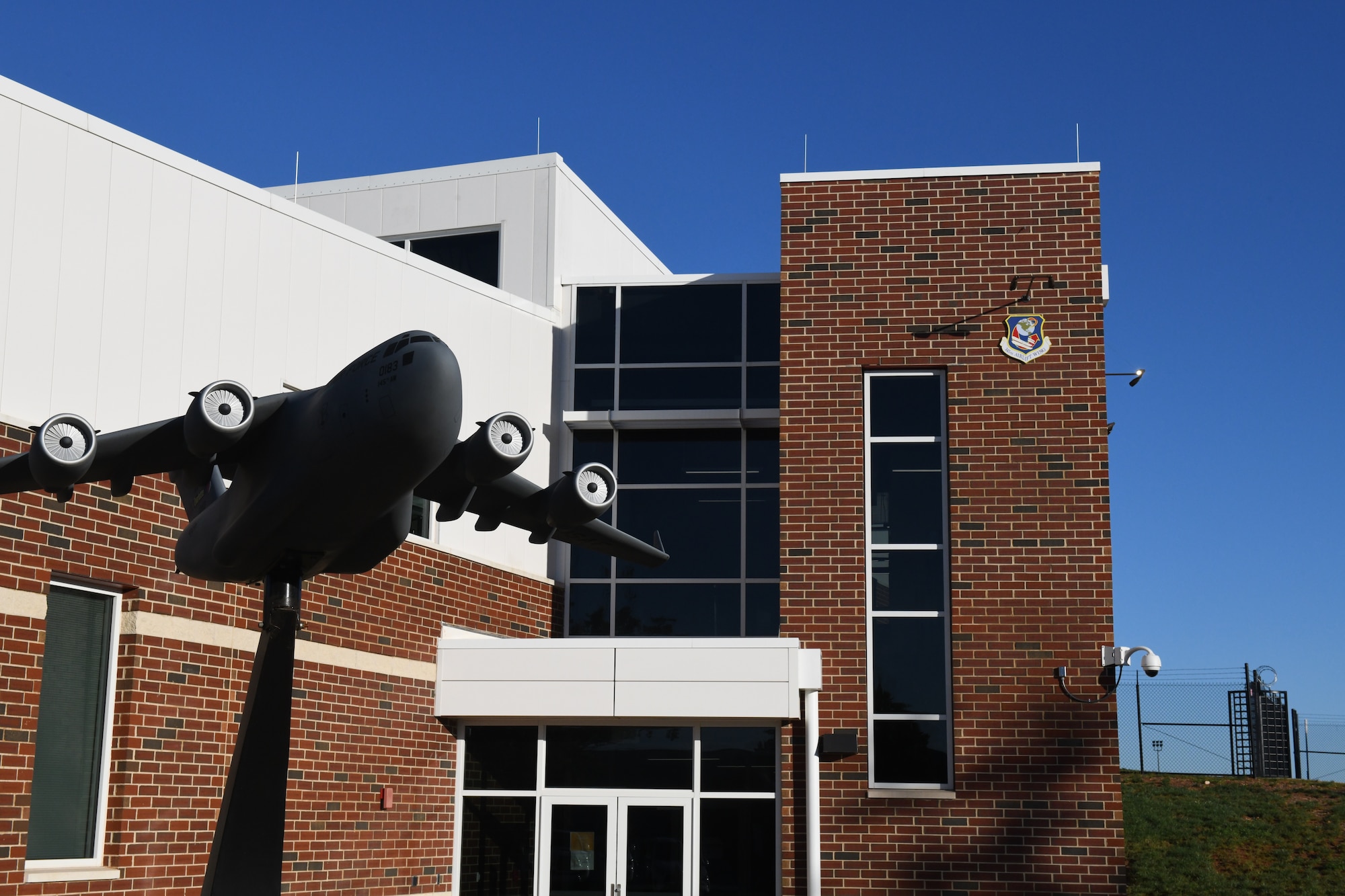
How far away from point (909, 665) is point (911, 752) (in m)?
0.99

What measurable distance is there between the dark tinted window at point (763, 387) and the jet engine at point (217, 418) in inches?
548

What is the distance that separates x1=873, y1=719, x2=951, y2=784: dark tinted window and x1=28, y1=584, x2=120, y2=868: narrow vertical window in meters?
8.30

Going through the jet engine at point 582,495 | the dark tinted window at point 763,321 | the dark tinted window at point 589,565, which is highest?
the dark tinted window at point 763,321

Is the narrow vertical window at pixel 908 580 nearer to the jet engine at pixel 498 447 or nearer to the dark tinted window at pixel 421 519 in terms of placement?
the dark tinted window at pixel 421 519

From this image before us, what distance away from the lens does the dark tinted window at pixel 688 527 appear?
1964cm

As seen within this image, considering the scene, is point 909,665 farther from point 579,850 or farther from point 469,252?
point 469,252

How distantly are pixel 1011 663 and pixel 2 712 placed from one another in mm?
10460

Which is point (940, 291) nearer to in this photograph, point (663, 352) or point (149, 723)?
point (663, 352)

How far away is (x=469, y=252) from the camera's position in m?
22.4

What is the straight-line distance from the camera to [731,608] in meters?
19.5

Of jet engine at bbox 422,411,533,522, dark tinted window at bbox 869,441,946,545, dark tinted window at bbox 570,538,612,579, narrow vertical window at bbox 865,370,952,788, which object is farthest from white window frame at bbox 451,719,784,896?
jet engine at bbox 422,411,533,522

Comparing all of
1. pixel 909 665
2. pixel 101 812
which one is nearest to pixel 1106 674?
pixel 909 665

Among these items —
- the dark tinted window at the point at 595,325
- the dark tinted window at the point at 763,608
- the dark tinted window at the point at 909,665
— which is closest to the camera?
the dark tinted window at the point at 909,665

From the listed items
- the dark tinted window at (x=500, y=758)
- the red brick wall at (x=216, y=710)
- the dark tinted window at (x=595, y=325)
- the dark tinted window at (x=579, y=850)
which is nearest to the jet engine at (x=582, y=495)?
the red brick wall at (x=216, y=710)
